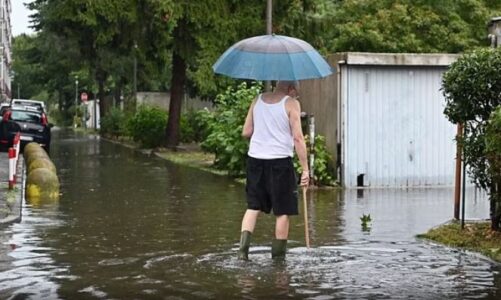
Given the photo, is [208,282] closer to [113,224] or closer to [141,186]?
[113,224]

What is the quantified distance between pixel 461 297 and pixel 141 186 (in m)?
13.2

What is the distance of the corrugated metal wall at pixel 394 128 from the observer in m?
19.9

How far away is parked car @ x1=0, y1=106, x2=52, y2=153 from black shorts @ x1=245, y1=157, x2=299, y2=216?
23248 millimetres

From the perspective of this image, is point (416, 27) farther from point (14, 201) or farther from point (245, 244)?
point (245, 244)

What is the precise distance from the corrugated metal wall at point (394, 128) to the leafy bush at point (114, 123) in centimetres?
3259

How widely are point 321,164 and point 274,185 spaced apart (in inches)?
411

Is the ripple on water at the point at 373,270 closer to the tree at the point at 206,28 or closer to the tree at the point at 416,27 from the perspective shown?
the tree at the point at 206,28

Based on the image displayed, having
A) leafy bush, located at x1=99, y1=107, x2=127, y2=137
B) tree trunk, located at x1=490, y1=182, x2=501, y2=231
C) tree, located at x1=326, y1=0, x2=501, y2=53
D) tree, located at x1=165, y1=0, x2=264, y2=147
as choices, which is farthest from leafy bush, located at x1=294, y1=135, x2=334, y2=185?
leafy bush, located at x1=99, y1=107, x2=127, y2=137

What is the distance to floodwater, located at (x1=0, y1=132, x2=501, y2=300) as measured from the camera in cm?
816

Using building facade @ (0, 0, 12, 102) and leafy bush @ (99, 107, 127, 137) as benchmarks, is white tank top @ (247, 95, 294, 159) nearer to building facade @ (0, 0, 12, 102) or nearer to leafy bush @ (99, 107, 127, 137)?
leafy bush @ (99, 107, 127, 137)

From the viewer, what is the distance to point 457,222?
12578mm

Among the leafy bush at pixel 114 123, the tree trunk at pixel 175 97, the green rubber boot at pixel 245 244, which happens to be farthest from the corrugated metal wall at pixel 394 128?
the leafy bush at pixel 114 123

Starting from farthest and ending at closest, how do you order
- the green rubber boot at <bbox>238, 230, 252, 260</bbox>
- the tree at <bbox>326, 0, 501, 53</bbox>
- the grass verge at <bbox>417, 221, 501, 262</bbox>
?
the tree at <bbox>326, 0, 501, 53</bbox> → the grass verge at <bbox>417, 221, 501, 262</bbox> → the green rubber boot at <bbox>238, 230, 252, 260</bbox>

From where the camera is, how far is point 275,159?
959 centimetres
